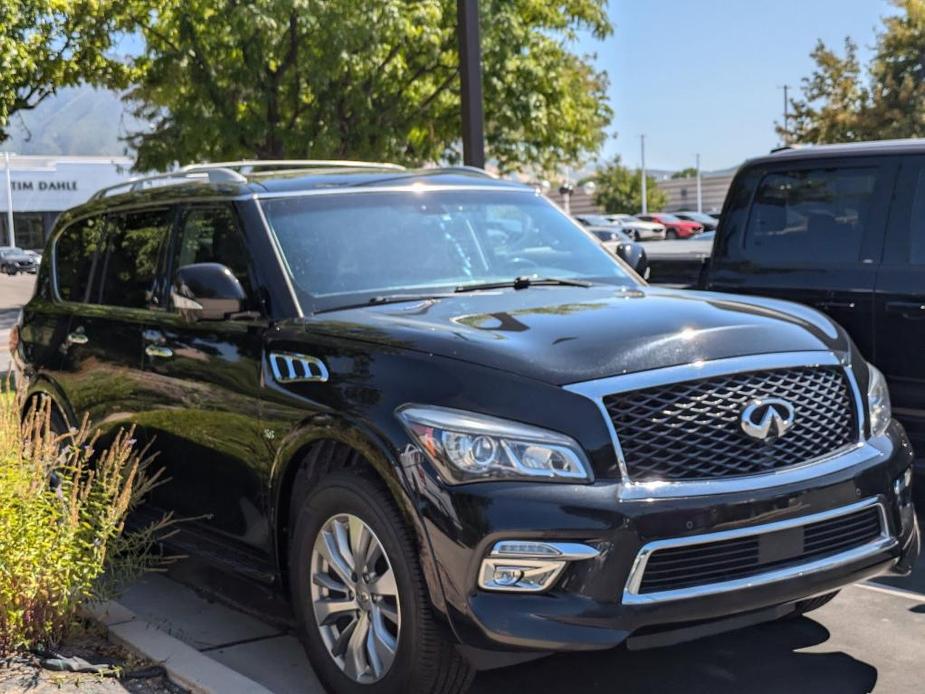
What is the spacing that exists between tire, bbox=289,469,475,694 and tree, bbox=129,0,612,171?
16687 mm

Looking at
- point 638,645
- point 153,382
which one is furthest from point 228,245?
point 638,645

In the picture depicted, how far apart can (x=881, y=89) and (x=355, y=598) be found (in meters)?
32.3

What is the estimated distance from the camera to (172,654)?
4504 mm

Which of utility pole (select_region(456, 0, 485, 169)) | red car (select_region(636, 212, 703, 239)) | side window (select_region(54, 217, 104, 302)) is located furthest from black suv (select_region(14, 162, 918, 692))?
red car (select_region(636, 212, 703, 239))

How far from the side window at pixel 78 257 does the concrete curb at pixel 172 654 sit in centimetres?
187

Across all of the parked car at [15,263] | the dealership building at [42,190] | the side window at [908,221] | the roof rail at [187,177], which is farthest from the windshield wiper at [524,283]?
the dealership building at [42,190]

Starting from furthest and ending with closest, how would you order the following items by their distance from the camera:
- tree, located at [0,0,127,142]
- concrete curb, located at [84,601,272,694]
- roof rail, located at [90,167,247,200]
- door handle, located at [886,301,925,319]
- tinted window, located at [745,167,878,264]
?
tree, located at [0,0,127,142] < tinted window, located at [745,167,878,264] < door handle, located at [886,301,925,319] < roof rail, located at [90,167,247,200] < concrete curb, located at [84,601,272,694]

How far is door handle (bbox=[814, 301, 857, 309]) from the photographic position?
6336 millimetres

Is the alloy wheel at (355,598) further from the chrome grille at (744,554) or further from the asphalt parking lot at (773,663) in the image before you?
the chrome grille at (744,554)

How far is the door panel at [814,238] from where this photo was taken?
20.8ft

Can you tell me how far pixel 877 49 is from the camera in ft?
107

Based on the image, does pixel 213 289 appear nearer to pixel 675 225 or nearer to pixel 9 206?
pixel 675 225

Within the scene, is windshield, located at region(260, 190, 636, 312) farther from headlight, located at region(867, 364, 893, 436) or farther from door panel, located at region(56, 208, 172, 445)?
headlight, located at region(867, 364, 893, 436)

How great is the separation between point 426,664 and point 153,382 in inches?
85.2
